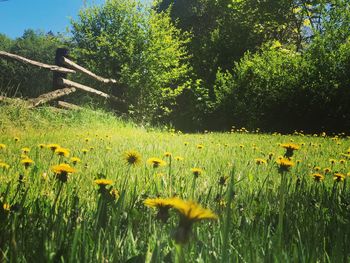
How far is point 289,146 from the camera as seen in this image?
5.50 feet

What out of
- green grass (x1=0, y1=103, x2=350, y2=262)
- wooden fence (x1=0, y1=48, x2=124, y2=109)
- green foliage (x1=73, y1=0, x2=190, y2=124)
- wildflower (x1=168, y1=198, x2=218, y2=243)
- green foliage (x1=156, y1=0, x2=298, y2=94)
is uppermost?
green foliage (x1=156, y1=0, x2=298, y2=94)

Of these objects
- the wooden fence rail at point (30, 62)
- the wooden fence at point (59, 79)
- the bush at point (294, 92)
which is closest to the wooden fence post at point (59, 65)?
the wooden fence at point (59, 79)

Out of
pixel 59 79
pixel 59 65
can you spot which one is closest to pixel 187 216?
pixel 59 79

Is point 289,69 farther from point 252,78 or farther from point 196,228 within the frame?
point 196,228

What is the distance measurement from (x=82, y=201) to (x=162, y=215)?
1.05 m

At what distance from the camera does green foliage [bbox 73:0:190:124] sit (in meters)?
12.9

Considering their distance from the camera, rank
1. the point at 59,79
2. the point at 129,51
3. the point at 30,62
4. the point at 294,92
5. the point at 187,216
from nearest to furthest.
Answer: the point at 187,216, the point at 30,62, the point at 59,79, the point at 294,92, the point at 129,51

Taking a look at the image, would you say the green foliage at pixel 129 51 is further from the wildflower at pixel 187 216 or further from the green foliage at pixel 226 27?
the wildflower at pixel 187 216

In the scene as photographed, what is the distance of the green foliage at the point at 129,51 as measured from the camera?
12.9 metres

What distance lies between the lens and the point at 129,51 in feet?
41.7

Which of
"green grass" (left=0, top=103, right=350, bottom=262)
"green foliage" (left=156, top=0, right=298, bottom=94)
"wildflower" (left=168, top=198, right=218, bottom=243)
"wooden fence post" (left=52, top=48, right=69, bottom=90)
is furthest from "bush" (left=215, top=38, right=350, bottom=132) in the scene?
"wildflower" (left=168, top=198, right=218, bottom=243)

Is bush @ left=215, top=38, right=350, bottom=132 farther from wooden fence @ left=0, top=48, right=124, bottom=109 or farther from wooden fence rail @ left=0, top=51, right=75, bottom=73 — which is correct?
wooden fence rail @ left=0, top=51, right=75, bottom=73

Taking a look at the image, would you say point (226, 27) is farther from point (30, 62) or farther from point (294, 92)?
point (30, 62)

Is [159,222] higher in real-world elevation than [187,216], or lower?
lower
